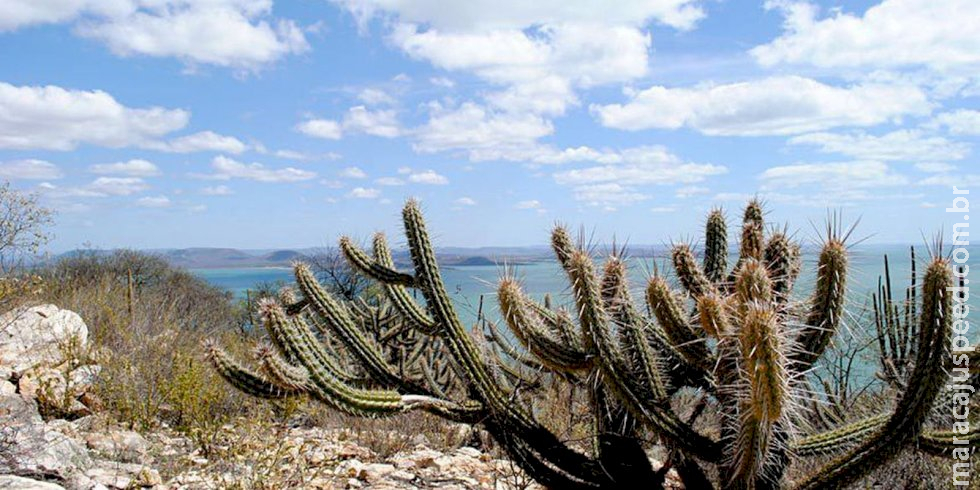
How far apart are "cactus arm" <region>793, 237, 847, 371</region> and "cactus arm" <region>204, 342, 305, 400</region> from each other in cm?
232

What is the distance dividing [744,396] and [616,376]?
1.79 feet

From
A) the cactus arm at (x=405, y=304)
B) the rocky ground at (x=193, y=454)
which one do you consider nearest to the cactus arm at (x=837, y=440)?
the rocky ground at (x=193, y=454)

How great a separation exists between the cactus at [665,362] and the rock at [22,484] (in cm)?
141

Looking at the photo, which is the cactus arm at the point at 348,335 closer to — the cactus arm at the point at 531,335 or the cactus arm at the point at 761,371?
the cactus arm at the point at 531,335

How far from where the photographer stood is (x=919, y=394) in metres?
2.96

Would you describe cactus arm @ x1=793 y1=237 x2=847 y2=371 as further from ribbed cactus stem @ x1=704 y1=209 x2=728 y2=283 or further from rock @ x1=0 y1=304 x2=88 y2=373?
rock @ x1=0 y1=304 x2=88 y2=373

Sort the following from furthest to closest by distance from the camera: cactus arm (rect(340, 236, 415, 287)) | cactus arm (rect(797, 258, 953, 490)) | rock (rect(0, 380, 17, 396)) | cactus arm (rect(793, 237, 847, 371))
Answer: rock (rect(0, 380, 17, 396)), cactus arm (rect(340, 236, 415, 287)), cactus arm (rect(793, 237, 847, 371)), cactus arm (rect(797, 258, 953, 490))

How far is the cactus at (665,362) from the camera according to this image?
2951mm

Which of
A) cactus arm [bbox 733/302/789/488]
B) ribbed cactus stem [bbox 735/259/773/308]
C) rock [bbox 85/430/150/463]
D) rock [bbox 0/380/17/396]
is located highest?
ribbed cactus stem [bbox 735/259/773/308]

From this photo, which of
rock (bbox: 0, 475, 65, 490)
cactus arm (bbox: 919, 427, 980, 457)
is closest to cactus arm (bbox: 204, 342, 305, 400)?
rock (bbox: 0, 475, 65, 490)

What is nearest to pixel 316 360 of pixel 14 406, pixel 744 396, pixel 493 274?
pixel 493 274

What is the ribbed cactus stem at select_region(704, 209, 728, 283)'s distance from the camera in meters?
3.96

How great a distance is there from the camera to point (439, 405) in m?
3.75

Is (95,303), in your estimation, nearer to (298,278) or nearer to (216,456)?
(216,456)
